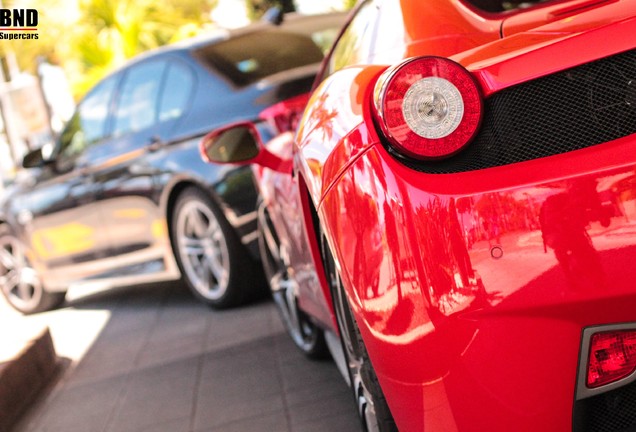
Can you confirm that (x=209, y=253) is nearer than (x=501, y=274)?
No

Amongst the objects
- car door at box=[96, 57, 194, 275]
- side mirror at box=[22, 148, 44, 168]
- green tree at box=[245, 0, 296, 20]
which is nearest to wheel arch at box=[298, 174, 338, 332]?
car door at box=[96, 57, 194, 275]

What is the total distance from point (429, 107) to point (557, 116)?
0.30 metres

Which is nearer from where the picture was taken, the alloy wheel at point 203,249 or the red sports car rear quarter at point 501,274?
the red sports car rear quarter at point 501,274

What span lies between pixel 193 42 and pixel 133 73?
65 cm

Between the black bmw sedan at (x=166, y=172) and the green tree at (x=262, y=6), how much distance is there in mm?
13413

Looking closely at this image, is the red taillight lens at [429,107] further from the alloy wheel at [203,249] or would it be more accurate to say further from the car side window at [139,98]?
the car side window at [139,98]

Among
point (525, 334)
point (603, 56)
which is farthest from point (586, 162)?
point (525, 334)

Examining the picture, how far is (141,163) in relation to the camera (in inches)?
266

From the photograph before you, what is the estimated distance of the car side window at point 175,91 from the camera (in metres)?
6.52

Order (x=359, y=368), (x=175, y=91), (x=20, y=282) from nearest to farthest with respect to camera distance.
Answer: (x=359, y=368) → (x=175, y=91) → (x=20, y=282)

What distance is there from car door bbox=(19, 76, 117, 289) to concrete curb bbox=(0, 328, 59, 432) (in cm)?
145

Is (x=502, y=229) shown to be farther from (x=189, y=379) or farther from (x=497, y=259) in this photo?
(x=189, y=379)

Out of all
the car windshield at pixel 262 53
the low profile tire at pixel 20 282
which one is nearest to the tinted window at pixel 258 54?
the car windshield at pixel 262 53

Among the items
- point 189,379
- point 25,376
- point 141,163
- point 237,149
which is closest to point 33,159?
point 141,163
